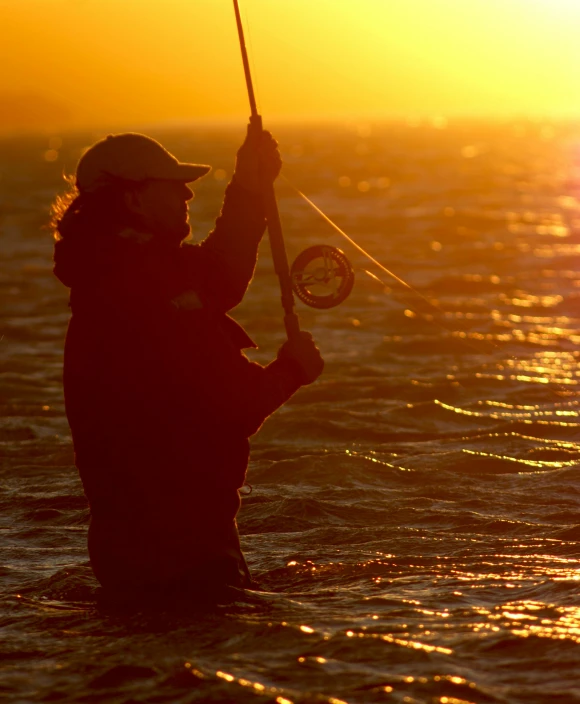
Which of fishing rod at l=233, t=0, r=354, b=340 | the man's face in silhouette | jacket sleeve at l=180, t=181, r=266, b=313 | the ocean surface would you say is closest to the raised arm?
jacket sleeve at l=180, t=181, r=266, b=313

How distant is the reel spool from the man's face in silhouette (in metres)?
0.81

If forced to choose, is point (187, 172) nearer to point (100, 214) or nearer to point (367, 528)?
point (100, 214)

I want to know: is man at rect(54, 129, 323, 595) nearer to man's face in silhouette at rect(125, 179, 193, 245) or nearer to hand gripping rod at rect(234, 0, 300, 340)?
man's face in silhouette at rect(125, 179, 193, 245)

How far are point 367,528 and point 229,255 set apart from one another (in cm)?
204

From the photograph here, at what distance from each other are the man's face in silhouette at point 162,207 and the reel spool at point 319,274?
81cm

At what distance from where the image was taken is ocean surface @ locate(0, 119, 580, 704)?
501cm

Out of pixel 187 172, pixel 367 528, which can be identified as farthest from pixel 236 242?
pixel 367 528

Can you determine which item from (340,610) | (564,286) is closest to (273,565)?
(340,610)

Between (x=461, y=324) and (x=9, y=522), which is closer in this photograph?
(x=9, y=522)

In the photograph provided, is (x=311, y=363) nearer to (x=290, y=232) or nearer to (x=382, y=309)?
(x=382, y=309)

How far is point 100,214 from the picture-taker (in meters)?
5.45

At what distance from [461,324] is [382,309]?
1.77m

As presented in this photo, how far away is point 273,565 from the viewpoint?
6.62 meters

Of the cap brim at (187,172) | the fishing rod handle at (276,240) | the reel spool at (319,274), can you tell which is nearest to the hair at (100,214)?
the cap brim at (187,172)
